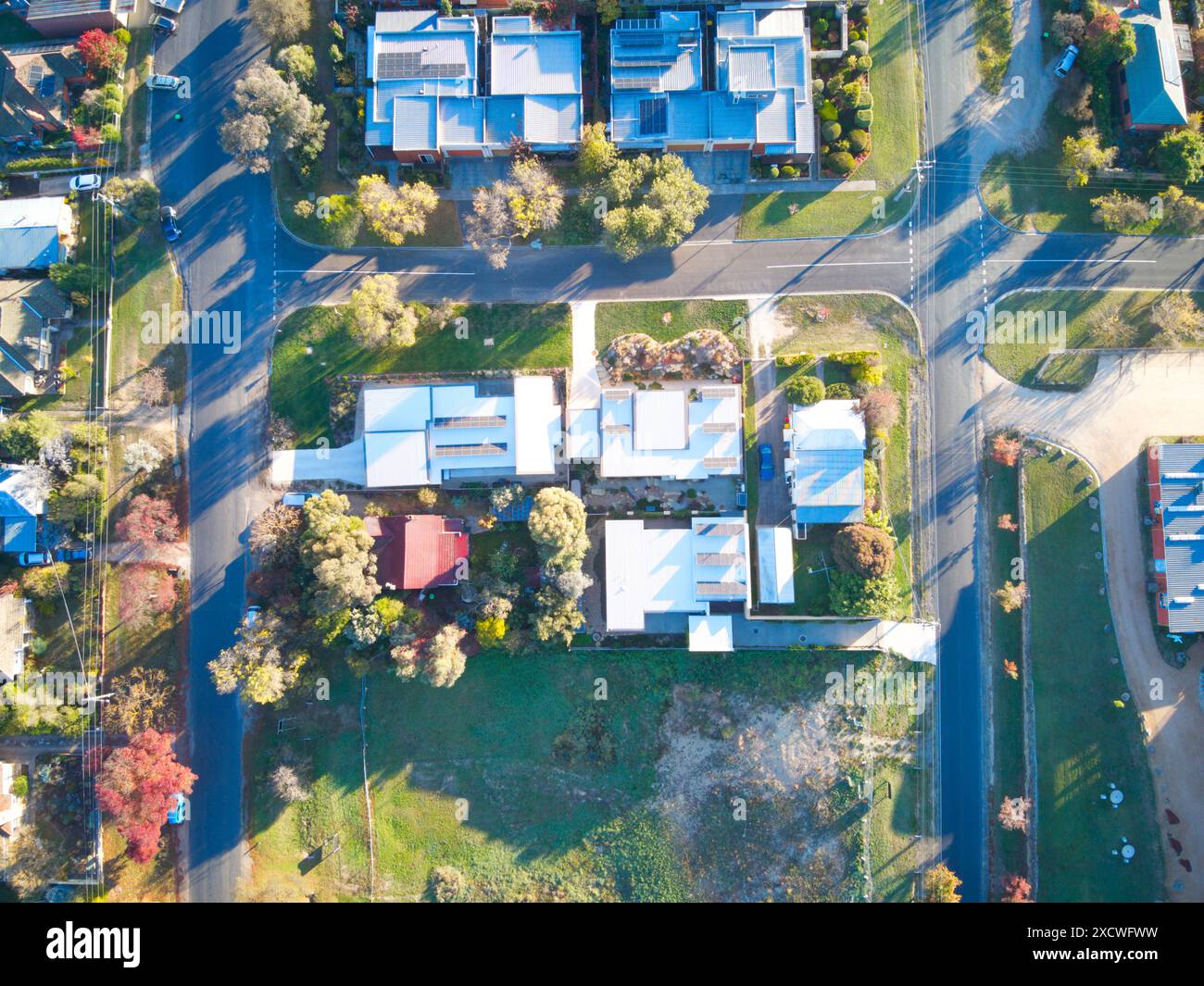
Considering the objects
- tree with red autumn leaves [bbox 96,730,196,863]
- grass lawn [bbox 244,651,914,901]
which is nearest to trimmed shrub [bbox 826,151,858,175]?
grass lawn [bbox 244,651,914,901]

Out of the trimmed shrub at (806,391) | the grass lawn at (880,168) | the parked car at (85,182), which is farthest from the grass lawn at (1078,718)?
the parked car at (85,182)

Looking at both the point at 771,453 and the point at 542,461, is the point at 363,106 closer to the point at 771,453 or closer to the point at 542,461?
the point at 542,461

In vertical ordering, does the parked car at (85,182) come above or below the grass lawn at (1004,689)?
above

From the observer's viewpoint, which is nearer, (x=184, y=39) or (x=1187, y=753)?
(x=1187, y=753)

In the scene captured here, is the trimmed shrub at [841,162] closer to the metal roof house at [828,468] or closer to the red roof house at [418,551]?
the metal roof house at [828,468]

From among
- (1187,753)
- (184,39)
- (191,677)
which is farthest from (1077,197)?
(191,677)
